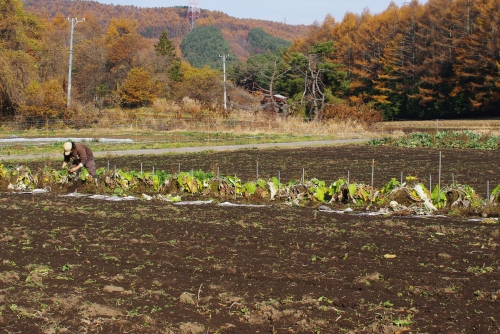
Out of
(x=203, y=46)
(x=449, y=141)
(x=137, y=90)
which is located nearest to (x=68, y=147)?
(x=449, y=141)

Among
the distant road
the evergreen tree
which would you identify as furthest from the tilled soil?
the evergreen tree

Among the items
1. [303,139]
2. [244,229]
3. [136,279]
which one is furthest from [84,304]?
[303,139]

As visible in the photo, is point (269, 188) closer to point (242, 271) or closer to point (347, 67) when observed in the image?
point (242, 271)

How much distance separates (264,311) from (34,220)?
6.93m

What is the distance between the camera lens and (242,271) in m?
7.89

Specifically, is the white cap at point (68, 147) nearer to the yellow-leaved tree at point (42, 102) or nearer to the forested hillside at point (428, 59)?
the yellow-leaved tree at point (42, 102)

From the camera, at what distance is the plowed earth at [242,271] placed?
6137mm

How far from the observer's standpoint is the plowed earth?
614 centimetres

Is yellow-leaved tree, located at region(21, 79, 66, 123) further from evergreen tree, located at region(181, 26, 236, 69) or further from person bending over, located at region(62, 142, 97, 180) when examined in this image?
evergreen tree, located at region(181, 26, 236, 69)

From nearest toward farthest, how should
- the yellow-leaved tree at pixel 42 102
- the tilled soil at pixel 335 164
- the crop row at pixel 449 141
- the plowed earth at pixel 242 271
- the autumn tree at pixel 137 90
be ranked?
the plowed earth at pixel 242 271
the tilled soil at pixel 335 164
the crop row at pixel 449 141
the yellow-leaved tree at pixel 42 102
the autumn tree at pixel 137 90

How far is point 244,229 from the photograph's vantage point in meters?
10.8

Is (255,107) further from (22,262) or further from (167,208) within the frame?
(22,262)

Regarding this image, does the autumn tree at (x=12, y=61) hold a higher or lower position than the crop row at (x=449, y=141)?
higher

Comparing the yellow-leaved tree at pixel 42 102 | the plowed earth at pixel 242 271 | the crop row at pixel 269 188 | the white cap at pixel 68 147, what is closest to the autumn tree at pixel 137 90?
the yellow-leaved tree at pixel 42 102
